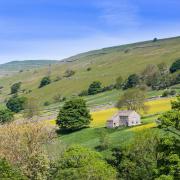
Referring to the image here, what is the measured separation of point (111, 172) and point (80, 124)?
180 ft

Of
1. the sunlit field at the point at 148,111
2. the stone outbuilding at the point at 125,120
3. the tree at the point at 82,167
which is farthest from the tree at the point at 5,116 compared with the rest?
the tree at the point at 82,167

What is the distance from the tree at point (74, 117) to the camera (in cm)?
10456

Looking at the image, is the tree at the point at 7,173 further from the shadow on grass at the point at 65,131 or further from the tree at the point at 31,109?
the tree at the point at 31,109

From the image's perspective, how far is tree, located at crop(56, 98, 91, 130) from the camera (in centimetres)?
10456

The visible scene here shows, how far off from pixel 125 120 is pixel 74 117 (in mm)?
13497

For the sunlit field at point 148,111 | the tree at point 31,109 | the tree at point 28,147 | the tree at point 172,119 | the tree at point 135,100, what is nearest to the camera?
the tree at point 172,119

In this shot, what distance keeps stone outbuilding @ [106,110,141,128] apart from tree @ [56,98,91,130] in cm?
813

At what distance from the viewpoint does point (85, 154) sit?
54.5 m

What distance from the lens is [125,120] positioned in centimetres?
9994

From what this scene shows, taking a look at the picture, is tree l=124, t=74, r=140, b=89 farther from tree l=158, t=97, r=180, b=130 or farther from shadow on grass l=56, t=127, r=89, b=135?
tree l=158, t=97, r=180, b=130

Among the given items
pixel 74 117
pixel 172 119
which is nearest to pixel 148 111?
pixel 74 117

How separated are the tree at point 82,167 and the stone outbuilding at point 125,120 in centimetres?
4244

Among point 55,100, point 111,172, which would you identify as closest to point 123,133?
point 111,172

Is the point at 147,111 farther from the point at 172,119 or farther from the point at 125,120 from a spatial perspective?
the point at 172,119
